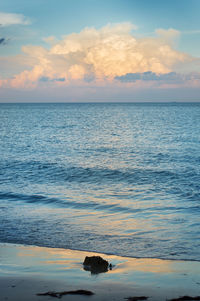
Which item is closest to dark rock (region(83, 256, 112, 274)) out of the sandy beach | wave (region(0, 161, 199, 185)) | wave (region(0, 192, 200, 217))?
the sandy beach

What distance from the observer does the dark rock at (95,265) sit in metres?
8.23

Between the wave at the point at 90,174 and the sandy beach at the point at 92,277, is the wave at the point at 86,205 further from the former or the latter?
the sandy beach at the point at 92,277

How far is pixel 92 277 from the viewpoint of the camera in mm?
7750

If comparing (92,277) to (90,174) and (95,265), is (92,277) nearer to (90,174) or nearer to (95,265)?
(95,265)

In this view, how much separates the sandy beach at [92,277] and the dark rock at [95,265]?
0.17m

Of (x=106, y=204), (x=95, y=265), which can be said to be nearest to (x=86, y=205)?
(x=106, y=204)

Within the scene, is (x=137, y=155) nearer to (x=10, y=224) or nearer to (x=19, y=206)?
(x=19, y=206)

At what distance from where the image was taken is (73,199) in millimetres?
17031

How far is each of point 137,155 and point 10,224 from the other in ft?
72.1

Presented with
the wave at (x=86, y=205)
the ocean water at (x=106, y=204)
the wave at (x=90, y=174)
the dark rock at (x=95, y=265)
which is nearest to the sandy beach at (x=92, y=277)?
the dark rock at (x=95, y=265)

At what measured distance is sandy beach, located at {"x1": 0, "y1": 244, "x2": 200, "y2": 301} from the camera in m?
6.85

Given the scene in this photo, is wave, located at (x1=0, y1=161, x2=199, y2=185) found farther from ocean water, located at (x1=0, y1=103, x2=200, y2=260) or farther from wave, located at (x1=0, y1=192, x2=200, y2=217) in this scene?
wave, located at (x1=0, y1=192, x2=200, y2=217)

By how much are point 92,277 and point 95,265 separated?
0.59m

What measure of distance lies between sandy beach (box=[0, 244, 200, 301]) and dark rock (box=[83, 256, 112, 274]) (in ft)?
0.57
